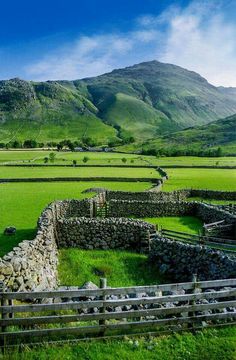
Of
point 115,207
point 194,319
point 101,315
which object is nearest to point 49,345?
point 101,315

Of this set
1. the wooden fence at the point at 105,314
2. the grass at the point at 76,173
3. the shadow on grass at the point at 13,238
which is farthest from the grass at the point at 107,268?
the grass at the point at 76,173

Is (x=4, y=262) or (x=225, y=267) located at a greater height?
(x=4, y=262)

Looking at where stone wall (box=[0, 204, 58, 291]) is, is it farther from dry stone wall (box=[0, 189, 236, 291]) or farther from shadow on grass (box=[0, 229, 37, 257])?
shadow on grass (box=[0, 229, 37, 257])

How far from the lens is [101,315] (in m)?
11.9

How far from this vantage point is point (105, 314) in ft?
38.9

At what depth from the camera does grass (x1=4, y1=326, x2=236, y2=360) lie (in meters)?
10.9

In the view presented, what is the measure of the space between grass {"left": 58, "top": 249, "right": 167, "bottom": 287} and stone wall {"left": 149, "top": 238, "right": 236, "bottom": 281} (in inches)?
32.7

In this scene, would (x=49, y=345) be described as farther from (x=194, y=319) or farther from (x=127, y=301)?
(x=194, y=319)

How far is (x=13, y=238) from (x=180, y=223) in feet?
59.4

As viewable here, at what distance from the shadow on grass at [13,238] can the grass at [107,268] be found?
11.3 feet

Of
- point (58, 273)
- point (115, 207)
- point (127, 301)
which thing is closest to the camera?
point (127, 301)

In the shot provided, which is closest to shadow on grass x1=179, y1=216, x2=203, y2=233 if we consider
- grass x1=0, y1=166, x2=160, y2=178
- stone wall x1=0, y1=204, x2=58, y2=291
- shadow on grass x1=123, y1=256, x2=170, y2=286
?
shadow on grass x1=123, y1=256, x2=170, y2=286

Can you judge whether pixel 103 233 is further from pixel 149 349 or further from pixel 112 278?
pixel 149 349

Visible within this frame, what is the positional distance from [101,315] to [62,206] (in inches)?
1073
